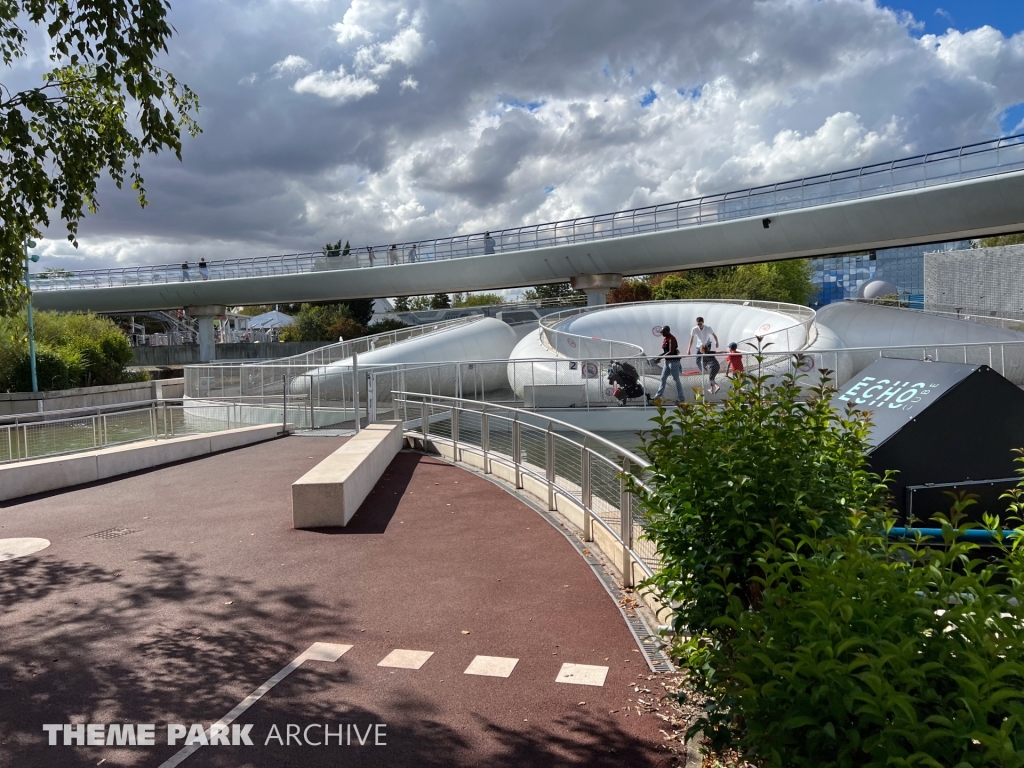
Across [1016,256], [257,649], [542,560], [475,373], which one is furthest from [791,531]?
[1016,256]

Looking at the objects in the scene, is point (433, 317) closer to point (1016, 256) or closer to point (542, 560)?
point (1016, 256)

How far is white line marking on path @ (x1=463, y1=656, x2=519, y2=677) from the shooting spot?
475 centimetres

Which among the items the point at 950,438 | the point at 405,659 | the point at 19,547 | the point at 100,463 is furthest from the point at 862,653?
the point at 100,463

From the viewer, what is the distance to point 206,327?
197 ft

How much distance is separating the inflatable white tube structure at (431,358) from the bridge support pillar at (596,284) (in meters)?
11.0

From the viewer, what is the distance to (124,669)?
485 cm

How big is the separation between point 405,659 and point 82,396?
120 feet

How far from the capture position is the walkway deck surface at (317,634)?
3.96 metres

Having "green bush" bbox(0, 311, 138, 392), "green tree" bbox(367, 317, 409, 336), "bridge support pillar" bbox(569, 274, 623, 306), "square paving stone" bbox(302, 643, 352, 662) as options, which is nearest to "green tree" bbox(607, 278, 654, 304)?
"bridge support pillar" bbox(569, 274, 623, 306)

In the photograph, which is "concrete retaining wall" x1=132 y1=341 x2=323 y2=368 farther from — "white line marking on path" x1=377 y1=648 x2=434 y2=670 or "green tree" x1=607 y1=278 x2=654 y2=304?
"white line marking on path" x1=377 y1=648 x2=434 y2=670

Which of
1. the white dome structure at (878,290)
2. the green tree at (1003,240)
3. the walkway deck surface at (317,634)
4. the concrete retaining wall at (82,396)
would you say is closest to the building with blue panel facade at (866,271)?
the green tree at (1003,240)

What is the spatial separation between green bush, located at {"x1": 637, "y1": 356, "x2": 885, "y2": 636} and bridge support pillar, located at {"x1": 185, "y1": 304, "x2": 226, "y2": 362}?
6091 centimetres

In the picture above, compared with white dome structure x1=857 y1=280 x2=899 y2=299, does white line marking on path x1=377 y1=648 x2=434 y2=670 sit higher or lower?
lower

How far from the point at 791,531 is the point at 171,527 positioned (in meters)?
7.47
